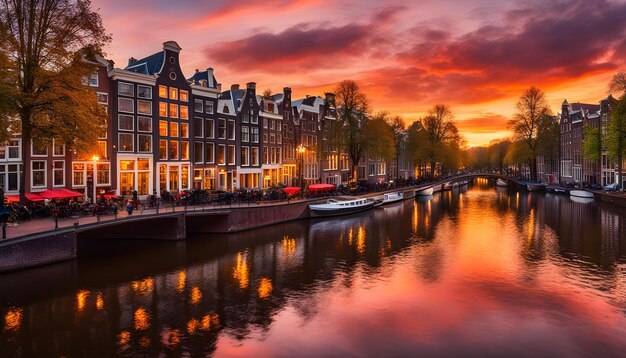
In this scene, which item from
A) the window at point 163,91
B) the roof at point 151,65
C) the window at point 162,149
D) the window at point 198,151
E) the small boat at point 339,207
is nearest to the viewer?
the window at point 163,91

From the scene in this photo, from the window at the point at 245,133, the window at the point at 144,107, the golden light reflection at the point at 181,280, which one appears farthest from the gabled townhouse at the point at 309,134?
the golden light reflection at the point at 181,280

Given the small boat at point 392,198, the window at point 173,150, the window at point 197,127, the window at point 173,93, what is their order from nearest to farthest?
1. the window at point 173,93
2. the window at point 173,150
3. the window at point 197,127
4. the small boat at point 392,198

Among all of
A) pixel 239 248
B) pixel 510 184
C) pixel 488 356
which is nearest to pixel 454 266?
pixel 488 356

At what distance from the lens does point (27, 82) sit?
3325 centimetres

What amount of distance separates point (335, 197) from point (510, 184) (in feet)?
343

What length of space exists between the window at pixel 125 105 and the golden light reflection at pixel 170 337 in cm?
3747

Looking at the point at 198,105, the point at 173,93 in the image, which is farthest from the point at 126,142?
the point at 198,105

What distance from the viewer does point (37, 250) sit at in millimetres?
28594

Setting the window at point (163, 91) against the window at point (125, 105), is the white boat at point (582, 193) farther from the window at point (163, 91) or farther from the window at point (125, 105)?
the window at point (125, 105)

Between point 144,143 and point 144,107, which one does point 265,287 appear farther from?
point 144,107

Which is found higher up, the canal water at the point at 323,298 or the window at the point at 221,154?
the window at the point at 221,154

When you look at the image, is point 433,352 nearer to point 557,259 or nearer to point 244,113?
point 557,259

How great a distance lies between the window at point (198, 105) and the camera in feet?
196

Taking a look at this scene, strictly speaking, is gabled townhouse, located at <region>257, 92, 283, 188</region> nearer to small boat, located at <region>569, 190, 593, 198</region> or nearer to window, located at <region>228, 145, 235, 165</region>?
window, located at <region>228, 145, 235, 165</region>
